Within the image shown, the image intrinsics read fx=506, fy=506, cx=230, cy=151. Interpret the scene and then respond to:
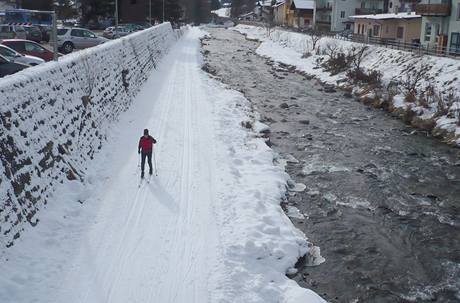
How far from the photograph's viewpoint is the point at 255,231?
400 inches

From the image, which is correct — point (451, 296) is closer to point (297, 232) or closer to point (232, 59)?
point (297, 232)

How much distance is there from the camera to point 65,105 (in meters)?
11.8

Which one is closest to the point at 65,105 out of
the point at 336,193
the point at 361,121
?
the point at 336,193

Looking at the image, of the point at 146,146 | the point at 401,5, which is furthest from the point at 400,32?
the point at 146,146

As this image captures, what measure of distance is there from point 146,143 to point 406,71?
21.5 metres

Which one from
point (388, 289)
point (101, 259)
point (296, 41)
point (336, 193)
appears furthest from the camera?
point (296, 41)

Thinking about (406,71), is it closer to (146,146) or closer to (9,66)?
(9,66)

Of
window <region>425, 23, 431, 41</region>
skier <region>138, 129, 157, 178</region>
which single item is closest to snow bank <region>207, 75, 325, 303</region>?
skier <region>138, 129, 157, 178</region>

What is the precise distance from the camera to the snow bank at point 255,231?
8.21 meters

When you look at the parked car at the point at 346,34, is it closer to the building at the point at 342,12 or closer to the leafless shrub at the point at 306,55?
the leafless shrub at the point at 306,55

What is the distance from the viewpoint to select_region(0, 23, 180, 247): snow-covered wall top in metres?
8.38

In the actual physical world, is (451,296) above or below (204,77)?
below

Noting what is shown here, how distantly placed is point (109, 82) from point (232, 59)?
3033 centimetres

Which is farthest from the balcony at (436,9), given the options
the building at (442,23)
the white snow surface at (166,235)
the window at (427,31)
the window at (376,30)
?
the white snow surface at (166,235)
